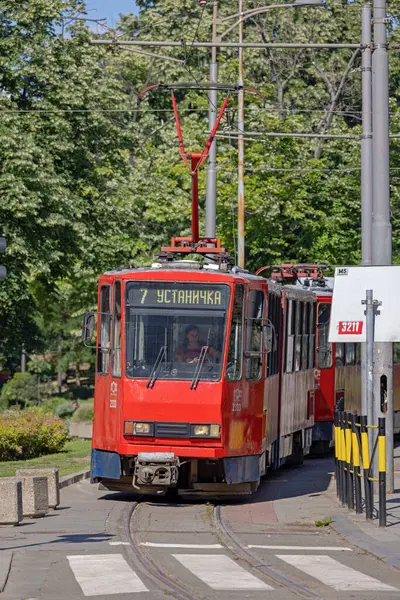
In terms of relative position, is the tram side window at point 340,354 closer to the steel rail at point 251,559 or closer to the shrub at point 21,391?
the steel rail at point 251,559

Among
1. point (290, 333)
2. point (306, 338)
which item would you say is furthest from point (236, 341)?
point (306, 338)

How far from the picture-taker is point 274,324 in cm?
2180

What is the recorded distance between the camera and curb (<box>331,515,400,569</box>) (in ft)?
43.1

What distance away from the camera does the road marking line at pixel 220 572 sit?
11.4 m

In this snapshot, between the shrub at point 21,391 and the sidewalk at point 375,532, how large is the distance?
49896 millimetres

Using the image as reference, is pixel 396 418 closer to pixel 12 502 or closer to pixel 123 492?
pixel 123 492

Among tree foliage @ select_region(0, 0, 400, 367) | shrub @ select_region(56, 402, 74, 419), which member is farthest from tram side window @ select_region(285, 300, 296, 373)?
shrub @ select_region(56, 402, 74, 419)

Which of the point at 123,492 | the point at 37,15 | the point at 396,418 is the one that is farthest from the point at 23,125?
the point at 123,492

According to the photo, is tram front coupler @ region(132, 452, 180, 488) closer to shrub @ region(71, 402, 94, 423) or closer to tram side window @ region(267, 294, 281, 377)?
tram side window @ region(267, 294, 281, 377)

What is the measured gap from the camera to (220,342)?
1839cm

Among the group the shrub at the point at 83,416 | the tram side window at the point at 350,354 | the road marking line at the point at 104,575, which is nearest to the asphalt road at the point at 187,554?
the road marking line at the point at 104,575

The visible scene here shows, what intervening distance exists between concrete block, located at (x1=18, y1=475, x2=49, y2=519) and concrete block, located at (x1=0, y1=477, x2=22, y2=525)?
0.86 metres

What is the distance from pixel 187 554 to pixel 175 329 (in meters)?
5.21

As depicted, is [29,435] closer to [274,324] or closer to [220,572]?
[274,324]
